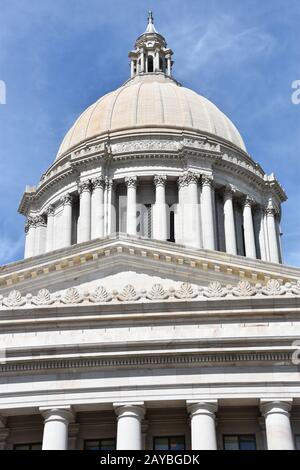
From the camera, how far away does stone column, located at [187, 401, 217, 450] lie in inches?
896

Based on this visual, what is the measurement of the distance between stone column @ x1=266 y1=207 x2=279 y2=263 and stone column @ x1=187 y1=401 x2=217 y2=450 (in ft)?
116

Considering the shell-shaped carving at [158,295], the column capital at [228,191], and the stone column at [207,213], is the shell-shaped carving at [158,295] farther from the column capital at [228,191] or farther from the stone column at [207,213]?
the column capital at [228,191]

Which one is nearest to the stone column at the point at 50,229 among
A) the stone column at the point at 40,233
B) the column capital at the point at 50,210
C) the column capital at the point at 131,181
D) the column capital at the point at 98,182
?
the column capital at the point at 50,210

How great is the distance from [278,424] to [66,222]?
3603 cm

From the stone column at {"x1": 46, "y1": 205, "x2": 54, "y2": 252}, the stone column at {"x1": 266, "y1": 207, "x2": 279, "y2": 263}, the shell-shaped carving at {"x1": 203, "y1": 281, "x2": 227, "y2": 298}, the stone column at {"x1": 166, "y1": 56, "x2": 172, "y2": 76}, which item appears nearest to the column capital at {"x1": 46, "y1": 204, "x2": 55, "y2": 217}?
the stone column at {"x1": 46, "y1": 205, "x2": 54, "y2": 252}

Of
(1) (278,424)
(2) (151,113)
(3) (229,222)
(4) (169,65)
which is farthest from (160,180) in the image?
(1) (278,424)

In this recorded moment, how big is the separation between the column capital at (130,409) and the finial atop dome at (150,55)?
166 ft

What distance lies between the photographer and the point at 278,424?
23.0 m

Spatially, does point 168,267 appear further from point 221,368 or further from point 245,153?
point 245,153

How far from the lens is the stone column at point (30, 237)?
199 ft

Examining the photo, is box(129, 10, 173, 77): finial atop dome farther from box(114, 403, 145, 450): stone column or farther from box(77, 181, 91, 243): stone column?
box(114, 403, 145, 450): stone column

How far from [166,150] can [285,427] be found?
36.6 m

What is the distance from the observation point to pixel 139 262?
31828 mm
